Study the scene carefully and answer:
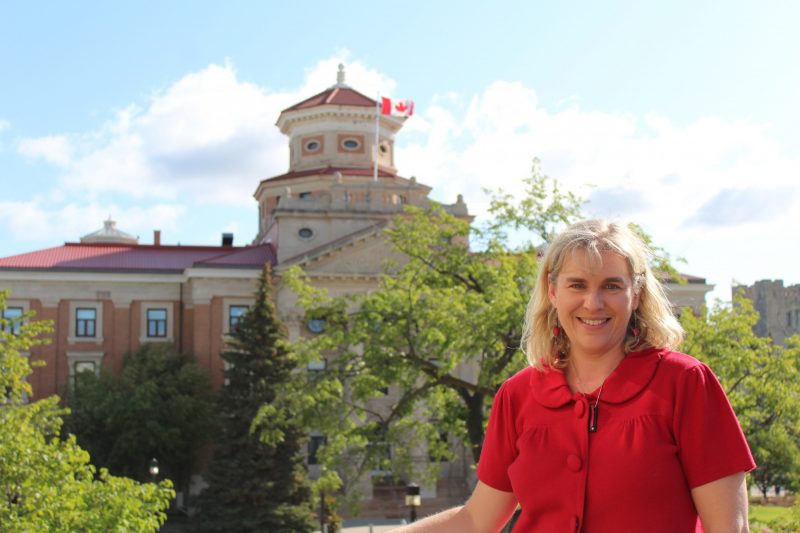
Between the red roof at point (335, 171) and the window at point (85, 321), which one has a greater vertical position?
the red roof at point (335, 171)

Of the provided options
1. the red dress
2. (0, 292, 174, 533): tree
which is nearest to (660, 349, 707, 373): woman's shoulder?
the red dress

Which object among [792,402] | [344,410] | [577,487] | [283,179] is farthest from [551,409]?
[283,179]

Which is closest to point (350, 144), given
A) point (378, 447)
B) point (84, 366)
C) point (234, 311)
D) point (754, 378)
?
point (234, 311)

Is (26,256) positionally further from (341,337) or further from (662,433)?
(662,433)

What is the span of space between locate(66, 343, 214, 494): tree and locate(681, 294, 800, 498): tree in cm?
3158

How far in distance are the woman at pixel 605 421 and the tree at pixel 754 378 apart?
1876 centimetres

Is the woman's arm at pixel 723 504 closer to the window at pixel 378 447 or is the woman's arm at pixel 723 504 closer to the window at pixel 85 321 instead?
the window at pixel 378 447

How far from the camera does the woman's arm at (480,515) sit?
3.61 meters

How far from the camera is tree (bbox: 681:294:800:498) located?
21875 mm

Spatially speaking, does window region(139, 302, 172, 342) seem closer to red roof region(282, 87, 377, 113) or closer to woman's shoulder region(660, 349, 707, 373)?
red roof region(282, 87, 377, 113)

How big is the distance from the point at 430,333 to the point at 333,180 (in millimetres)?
36115

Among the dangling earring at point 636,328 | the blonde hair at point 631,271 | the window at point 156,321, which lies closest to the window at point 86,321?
the window at point 156,321

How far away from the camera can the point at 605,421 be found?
329cm

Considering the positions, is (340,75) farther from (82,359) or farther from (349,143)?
(82,359)
